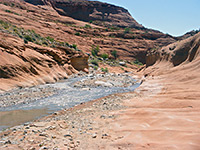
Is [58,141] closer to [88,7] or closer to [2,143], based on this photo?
[2,143]

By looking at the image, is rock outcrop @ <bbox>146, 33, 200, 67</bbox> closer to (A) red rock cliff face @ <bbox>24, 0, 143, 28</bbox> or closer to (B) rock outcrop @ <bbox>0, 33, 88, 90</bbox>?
(B) rock outcrop @ <bbox>0, 33, 88, 90</bbox>

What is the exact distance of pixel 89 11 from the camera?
87.2 m

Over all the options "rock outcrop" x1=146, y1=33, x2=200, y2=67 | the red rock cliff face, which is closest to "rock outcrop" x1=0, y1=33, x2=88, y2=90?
"rock outcrop" x1=146, y1=33, x2=200, y2=67

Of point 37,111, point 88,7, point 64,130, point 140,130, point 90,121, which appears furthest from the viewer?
point 88,7

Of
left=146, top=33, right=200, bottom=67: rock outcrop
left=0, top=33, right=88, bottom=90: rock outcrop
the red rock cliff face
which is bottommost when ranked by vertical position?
left=0, top=33, right=88, bottom=90: rock outcrop

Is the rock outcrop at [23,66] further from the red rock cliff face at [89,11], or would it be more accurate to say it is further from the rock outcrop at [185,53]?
the red rock cliff face at [89,11]

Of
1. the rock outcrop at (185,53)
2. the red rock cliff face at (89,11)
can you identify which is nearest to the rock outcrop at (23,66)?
the rock outcrop at (185,53)

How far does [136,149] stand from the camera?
12.2 ft

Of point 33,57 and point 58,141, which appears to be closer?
point 58,141

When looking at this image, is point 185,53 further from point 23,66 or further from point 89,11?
point 89,11

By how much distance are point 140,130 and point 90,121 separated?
2.16 m

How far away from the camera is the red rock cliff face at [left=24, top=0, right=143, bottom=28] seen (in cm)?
8306

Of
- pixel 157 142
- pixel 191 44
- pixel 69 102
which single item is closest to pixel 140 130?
pixel 157 142

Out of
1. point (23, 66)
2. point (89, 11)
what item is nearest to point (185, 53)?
point (23, 66)
